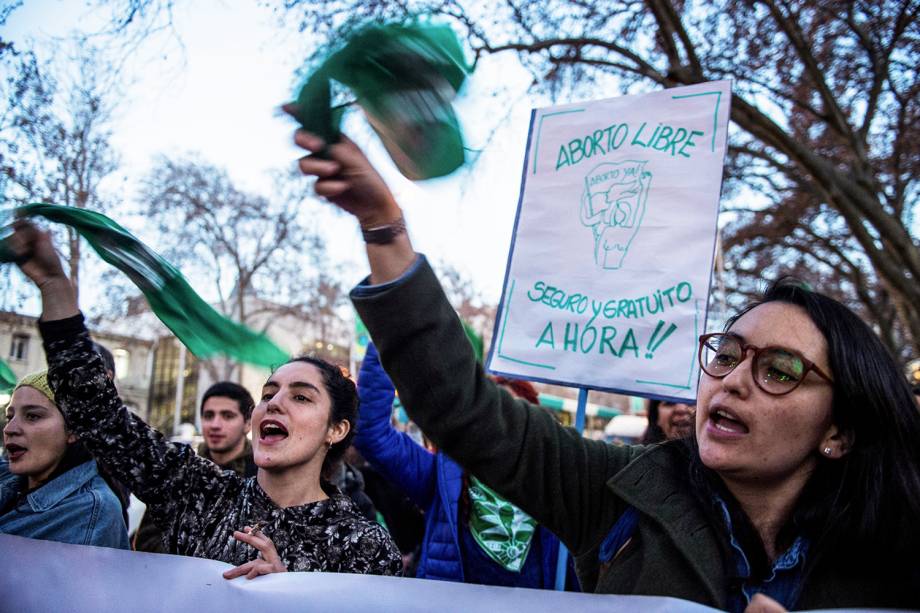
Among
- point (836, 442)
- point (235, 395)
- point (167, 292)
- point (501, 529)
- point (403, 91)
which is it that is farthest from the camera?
point (235, 395)

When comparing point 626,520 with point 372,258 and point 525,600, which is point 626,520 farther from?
point 372,258

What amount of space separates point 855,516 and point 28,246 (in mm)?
1922

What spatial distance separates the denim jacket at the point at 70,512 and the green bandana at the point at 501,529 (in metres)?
1.18

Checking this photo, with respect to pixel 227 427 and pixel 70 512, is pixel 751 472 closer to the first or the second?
pixel 70 512

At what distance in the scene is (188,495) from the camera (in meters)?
2.07

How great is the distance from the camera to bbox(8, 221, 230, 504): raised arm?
187cm

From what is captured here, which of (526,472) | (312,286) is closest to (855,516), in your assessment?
(526,472)

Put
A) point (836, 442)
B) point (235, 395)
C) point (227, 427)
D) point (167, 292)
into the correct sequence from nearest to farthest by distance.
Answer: point (836, 442) < point (167, 292) < point (227, 427) < point (235, 395)

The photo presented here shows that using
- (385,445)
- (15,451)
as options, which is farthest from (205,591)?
(385,445)

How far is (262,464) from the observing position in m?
2.18

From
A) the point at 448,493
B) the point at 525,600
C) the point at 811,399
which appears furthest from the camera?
the point at 448,493

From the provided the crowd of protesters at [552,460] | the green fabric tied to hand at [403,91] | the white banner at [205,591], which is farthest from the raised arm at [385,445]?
the green fabric tied to hand at [403,91]

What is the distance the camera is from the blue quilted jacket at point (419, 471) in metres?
2.89

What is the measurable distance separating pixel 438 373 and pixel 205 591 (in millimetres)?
718
